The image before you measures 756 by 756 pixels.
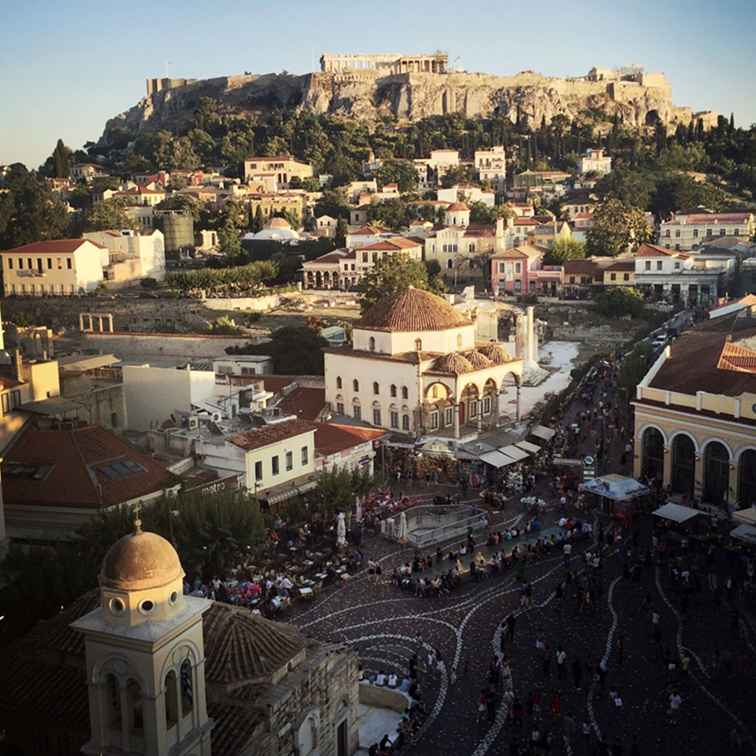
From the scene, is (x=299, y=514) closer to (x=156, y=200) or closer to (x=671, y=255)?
(x=671, y=255)

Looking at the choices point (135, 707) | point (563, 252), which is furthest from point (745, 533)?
point (563, 252)

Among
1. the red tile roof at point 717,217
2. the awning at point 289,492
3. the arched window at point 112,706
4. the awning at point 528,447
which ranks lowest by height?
the awning at point 528,447

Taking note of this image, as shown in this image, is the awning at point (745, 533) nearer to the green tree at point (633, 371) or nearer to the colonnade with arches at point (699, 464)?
the colonnade with arches at point (699, 464)

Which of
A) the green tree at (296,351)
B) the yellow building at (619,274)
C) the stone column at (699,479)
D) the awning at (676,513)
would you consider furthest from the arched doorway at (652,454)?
the yellow building at (619,274)

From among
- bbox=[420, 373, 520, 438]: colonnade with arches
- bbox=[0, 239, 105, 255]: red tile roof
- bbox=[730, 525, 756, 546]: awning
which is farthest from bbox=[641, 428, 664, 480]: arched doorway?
bbox=[0, 239, 105, 255]: red tile roof

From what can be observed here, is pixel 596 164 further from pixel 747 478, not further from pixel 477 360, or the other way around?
pixel 747 478

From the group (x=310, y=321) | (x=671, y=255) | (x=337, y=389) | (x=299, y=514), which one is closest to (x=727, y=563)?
(x=299, y=514)
